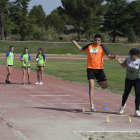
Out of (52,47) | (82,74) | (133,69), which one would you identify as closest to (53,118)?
(133,69)

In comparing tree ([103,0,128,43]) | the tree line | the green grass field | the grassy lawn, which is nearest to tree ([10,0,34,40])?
the tree line

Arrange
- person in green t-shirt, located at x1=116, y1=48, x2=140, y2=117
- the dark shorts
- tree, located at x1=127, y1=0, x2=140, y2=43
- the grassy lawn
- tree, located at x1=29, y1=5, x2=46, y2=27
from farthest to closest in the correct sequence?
tree, located at x1=29, y1=5, x2=46, y2=27, tree, located at x1=127, y1=0, x2=140, y2=43, the grassy lawn, the dark shorts, person in green t-shirt, located at x1=116, y1=48, x2=140, y2=117

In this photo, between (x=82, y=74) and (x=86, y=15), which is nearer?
(x=82, y=74)

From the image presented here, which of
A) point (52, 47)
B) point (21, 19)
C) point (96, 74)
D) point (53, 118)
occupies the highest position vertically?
point (21, 19)

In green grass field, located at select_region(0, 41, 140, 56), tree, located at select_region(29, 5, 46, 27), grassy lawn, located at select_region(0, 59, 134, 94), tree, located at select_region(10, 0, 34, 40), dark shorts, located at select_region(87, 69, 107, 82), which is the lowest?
grassy lawn, located at select_region(0, 59, 134, 94)

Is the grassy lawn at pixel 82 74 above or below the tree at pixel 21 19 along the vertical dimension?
below

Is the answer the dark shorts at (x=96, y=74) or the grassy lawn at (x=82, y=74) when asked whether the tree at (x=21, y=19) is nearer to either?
the grassy lawn at (x=82, y=74)

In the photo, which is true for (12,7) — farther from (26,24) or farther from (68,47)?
(68,47)

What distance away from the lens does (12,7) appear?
281 ft

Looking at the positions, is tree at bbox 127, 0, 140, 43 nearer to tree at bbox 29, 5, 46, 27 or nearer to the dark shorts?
tree at bbox 29, 5, 46, 27

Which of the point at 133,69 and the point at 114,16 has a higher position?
the point at 114,16

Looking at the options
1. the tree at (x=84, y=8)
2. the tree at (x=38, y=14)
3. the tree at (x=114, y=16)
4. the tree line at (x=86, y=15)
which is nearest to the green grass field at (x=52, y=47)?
the tree line at (x=86, y=15)

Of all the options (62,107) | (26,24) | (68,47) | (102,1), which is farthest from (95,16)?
(62,107)

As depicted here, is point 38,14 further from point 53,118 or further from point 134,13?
point 53,118
